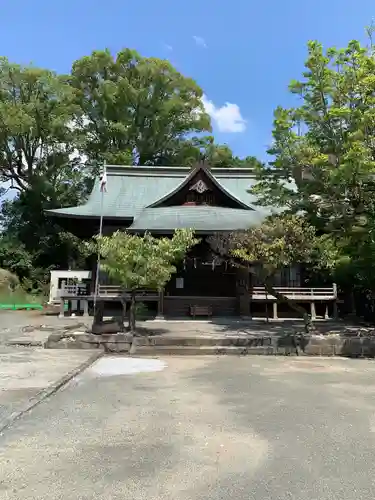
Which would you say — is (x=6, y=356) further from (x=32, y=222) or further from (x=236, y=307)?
(x=32, y=222)

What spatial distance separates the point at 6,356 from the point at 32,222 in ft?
93.1

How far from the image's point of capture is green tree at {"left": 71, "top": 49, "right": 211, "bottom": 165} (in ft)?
134

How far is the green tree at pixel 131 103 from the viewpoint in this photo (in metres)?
40.8

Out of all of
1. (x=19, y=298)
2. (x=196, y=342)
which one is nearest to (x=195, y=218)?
(x=196, y=342)

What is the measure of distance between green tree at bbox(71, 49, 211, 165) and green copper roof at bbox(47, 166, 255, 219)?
33.1 ft

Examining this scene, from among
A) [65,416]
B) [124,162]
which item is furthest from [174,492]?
[124,162]

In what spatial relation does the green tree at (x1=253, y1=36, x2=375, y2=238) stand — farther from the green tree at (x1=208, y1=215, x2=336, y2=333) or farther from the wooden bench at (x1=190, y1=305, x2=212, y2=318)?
the wooden bench at (x1=190, y1=305, x2=212, y2=318)

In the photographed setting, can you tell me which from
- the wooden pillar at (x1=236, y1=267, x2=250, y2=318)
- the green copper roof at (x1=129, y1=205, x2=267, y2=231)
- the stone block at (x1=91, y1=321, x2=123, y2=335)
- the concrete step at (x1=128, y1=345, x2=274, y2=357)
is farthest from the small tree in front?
the wooden pillar at (x1=236, y1=267, x2=250, y2=318)

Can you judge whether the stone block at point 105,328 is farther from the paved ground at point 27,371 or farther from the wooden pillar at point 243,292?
the wooden pillar at point 243,292

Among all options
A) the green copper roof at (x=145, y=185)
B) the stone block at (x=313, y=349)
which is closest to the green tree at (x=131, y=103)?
the green copper roof at (x=145, y=185)

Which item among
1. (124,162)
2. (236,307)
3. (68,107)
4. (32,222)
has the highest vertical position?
(68,107)

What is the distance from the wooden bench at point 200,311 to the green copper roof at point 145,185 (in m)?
7.05

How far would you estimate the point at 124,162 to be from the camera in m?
38.5

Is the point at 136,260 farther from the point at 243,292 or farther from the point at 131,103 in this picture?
the point at 131,103
